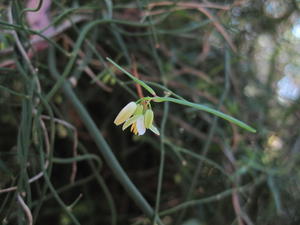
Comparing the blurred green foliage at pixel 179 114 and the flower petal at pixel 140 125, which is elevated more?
the flower petal at pixel 140 125

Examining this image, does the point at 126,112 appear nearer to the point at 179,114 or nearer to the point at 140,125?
the point at 140,125

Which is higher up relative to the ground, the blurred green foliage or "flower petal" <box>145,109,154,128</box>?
"flower petal" <box>145,109,154,128</box>

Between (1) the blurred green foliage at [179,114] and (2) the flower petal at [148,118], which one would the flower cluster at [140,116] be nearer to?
(2) the flower petal at [148,118]

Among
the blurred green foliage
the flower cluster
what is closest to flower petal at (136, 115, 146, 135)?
the flower cluster

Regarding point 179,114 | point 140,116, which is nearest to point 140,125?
point 140,116

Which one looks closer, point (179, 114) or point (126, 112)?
point (126, 112)

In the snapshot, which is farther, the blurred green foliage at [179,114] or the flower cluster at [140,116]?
the blurred green foliage at [179,114]

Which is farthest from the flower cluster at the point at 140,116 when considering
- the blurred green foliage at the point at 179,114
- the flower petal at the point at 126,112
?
the blurred green foliage at the point at 179,114

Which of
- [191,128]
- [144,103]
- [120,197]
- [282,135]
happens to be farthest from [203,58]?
[144,103]

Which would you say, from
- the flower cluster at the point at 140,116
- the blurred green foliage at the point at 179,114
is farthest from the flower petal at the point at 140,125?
the blurred green foliage at the point at 179,114

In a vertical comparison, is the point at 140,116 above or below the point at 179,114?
above

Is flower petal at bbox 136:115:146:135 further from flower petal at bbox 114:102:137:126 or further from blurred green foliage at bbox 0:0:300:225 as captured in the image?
Result: blurred green foliage at bbox 0:0:300:225

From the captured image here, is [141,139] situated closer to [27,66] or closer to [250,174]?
[250,174]
